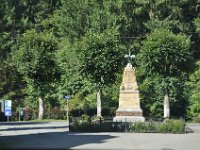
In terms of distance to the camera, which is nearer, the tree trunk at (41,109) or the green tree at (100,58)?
the green tree at (100,58)

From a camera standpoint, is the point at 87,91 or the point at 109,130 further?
the point at 87,91

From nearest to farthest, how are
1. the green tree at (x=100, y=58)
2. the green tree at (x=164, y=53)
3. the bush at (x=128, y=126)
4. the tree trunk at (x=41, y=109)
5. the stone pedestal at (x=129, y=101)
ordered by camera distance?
the bush at (x=128, y=126)
the stone pedestal at (x=129, y=101)
the green tree at (x=100, y=58)
the green tree at (x=164, y=53)
the tree trunk at (x=41, y=109)

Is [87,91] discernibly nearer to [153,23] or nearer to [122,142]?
[153,23]

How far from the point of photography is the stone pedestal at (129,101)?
41763 millimetres

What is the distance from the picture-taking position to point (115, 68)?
177 ft

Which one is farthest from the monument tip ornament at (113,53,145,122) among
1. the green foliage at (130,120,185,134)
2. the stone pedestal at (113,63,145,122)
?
the green foliage at (130,120,185,134)

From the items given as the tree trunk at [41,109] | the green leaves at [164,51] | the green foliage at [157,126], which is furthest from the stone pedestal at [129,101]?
the tree trunk at [41,109]

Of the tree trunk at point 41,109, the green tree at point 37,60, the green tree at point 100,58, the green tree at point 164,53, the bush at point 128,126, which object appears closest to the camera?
Answer: the bush at point 128,126

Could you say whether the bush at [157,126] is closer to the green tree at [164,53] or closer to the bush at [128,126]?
the bush at [128,126]

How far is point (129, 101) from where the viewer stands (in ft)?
138

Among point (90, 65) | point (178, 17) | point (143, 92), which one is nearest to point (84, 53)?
point (90, 65)

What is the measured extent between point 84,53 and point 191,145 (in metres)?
27.9

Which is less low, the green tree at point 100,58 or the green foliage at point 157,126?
the green tree at point 100,58

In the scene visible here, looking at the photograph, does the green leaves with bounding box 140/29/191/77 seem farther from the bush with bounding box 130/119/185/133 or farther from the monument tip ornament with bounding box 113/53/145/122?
the bush with bounding box 130/119/185/133
